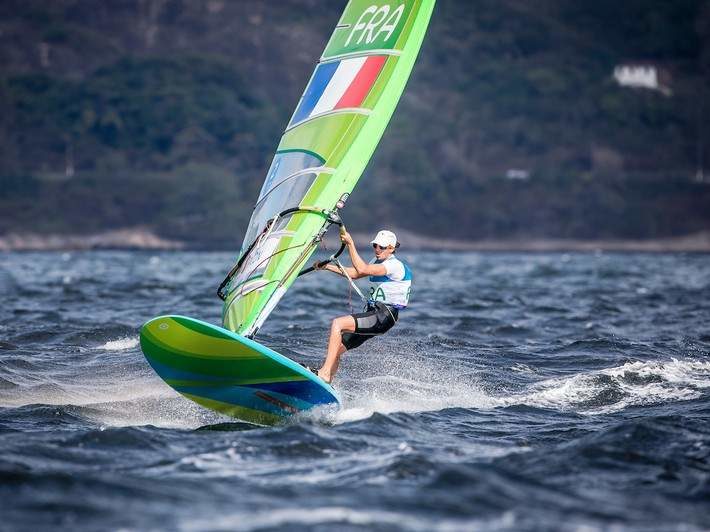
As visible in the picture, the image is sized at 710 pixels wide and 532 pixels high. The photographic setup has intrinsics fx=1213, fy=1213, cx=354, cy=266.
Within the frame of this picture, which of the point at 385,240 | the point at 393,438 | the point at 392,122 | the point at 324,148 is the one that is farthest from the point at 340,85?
the point at 392,122

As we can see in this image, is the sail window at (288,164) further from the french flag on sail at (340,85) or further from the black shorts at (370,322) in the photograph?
the black shorts at (370,322)

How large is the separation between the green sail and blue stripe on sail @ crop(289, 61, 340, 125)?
0.05 ft

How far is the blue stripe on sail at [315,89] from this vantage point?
37.7 feet

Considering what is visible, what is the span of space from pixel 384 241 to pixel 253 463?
2.61 metres

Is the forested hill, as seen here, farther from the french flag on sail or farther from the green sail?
the green sail

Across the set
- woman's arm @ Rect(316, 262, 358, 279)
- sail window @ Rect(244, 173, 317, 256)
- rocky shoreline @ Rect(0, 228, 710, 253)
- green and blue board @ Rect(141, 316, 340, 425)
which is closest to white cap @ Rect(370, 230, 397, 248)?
woman's arm @ Rect(316, 262, 358, 279)

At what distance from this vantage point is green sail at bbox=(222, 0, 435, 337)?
10234 mm

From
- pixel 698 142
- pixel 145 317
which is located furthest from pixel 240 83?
pixel 145 317

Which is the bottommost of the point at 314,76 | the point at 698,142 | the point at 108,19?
the point at 314,76

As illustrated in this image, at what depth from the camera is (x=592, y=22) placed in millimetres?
133625

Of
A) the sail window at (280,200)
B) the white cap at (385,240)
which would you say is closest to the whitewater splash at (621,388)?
the white cap at (385,240)

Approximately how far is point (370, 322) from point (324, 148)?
1723 millimetres

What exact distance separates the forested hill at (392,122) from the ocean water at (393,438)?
73.3 metres

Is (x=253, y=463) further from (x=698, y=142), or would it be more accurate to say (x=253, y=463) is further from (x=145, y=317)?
(x=698, y=142)
